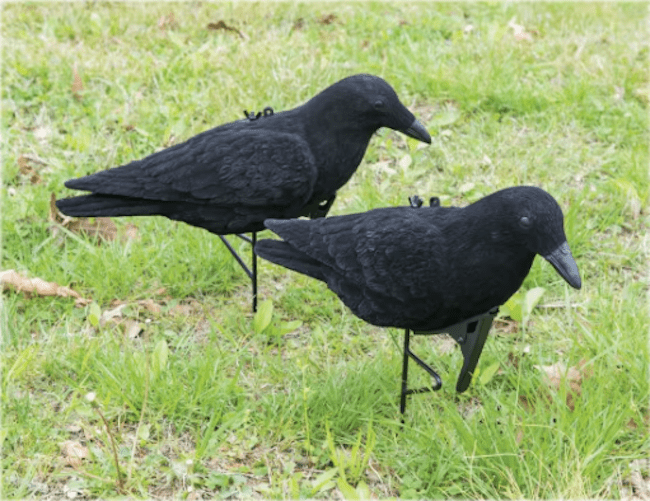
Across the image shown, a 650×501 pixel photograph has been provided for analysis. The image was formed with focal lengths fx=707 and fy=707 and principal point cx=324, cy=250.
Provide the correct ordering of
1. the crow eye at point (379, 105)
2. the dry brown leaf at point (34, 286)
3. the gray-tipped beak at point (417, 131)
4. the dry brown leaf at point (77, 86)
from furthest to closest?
the dry brown leaf at point (77, 86)
the dry brown leaf at point (34, 286)
the gray-tipped beak at point (417, 131)
the crow eye at point (379, 105)

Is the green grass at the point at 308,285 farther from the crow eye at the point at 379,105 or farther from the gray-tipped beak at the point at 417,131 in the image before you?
the crow eye at the point at 379,105

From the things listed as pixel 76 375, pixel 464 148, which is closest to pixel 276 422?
pixel 76 375

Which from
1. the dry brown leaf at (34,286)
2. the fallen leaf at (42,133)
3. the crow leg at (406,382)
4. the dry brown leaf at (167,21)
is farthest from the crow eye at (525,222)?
the dry brown leaf at (167,21)

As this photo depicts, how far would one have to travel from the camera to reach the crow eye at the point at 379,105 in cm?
327

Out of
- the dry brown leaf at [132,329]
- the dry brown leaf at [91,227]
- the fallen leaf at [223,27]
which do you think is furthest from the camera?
the fallen leaf at [223,27]

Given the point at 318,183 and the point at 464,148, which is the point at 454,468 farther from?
the point at 464,148

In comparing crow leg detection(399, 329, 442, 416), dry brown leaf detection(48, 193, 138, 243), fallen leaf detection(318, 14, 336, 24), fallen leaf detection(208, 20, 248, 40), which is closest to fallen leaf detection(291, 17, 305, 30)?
fallen leaf detection(318, 14, 336, 24)

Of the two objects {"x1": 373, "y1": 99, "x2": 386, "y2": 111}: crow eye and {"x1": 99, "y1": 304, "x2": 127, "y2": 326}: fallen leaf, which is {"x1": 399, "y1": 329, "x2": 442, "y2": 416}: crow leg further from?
{"x1": 99, "y1": 304, "x2": 127, "y2": 326}: fallen leaf

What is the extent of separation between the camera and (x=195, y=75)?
591cm

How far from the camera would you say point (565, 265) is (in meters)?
2.55

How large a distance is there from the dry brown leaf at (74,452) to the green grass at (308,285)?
3 centimetres

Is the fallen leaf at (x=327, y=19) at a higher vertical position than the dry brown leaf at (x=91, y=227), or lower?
higher

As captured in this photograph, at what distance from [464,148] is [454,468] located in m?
2.93

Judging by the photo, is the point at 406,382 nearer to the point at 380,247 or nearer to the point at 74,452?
the point at 380,247
